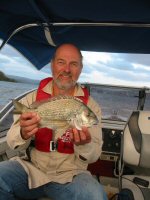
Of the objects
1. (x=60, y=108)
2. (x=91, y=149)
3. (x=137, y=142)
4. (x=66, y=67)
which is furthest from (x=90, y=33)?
(x=60, y=108)

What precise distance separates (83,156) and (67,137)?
291 millimetres

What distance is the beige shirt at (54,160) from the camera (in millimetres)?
3279

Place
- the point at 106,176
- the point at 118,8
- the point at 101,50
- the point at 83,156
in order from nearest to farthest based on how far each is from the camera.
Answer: the point at 83,156 → the point at 118,8 → the point at 101,50 → the point at 106,176

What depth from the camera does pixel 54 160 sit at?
3.47m

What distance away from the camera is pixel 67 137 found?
3504 mm

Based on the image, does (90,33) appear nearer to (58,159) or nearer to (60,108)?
(58,159)

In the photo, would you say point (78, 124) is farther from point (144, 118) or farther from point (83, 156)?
point (144, 118)

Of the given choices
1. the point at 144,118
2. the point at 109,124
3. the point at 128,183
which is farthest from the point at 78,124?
the point at 109,124

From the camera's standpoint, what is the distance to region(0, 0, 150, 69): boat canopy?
368 centimetres

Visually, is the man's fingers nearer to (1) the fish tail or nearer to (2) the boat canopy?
(1) the fish tail

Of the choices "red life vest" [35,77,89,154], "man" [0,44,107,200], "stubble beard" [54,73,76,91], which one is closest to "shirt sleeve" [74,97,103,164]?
"man" [0,44,107,200]

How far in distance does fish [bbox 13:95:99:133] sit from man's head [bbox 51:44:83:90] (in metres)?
0.84

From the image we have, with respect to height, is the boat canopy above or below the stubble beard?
above

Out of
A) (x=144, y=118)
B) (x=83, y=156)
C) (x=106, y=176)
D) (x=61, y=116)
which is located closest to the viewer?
(x=61, y=116)
